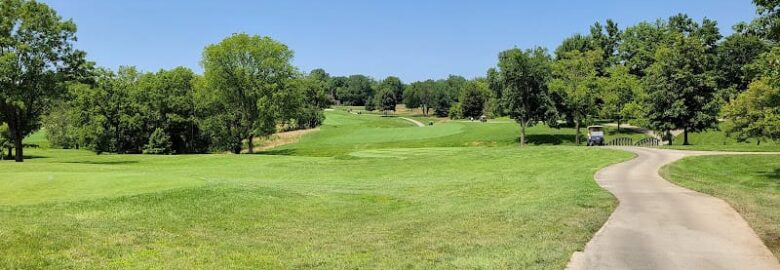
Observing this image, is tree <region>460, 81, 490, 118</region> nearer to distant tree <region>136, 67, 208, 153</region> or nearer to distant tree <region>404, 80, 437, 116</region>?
distant tree <region>404, 80, 437, 116</region>

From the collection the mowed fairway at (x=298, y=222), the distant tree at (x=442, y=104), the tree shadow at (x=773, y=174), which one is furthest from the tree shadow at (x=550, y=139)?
the distant tree at (x=442, y=104)

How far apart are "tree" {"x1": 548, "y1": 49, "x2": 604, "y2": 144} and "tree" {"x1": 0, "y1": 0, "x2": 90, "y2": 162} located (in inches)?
1991

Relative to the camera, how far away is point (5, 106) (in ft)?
144

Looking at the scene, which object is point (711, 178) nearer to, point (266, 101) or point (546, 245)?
point (546, 245)

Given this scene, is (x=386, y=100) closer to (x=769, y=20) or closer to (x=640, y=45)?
(x=640, y=45)

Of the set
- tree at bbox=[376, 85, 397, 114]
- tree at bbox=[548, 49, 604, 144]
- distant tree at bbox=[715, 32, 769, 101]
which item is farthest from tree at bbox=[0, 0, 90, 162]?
tree at bbox=[376, 85, 397, 114]

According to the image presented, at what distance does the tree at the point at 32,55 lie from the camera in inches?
1608

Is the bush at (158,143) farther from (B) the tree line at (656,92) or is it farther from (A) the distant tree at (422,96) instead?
(A) the distant tree at (422,96)

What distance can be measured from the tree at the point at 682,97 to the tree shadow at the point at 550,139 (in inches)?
503

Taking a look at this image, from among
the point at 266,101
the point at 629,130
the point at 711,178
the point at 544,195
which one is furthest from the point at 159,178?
the point at 629,130

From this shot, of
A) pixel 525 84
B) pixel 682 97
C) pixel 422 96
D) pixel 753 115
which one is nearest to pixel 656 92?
pixel 682 97

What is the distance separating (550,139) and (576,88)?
23.8 ft

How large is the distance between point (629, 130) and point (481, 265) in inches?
3188

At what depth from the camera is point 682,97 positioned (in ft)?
202
